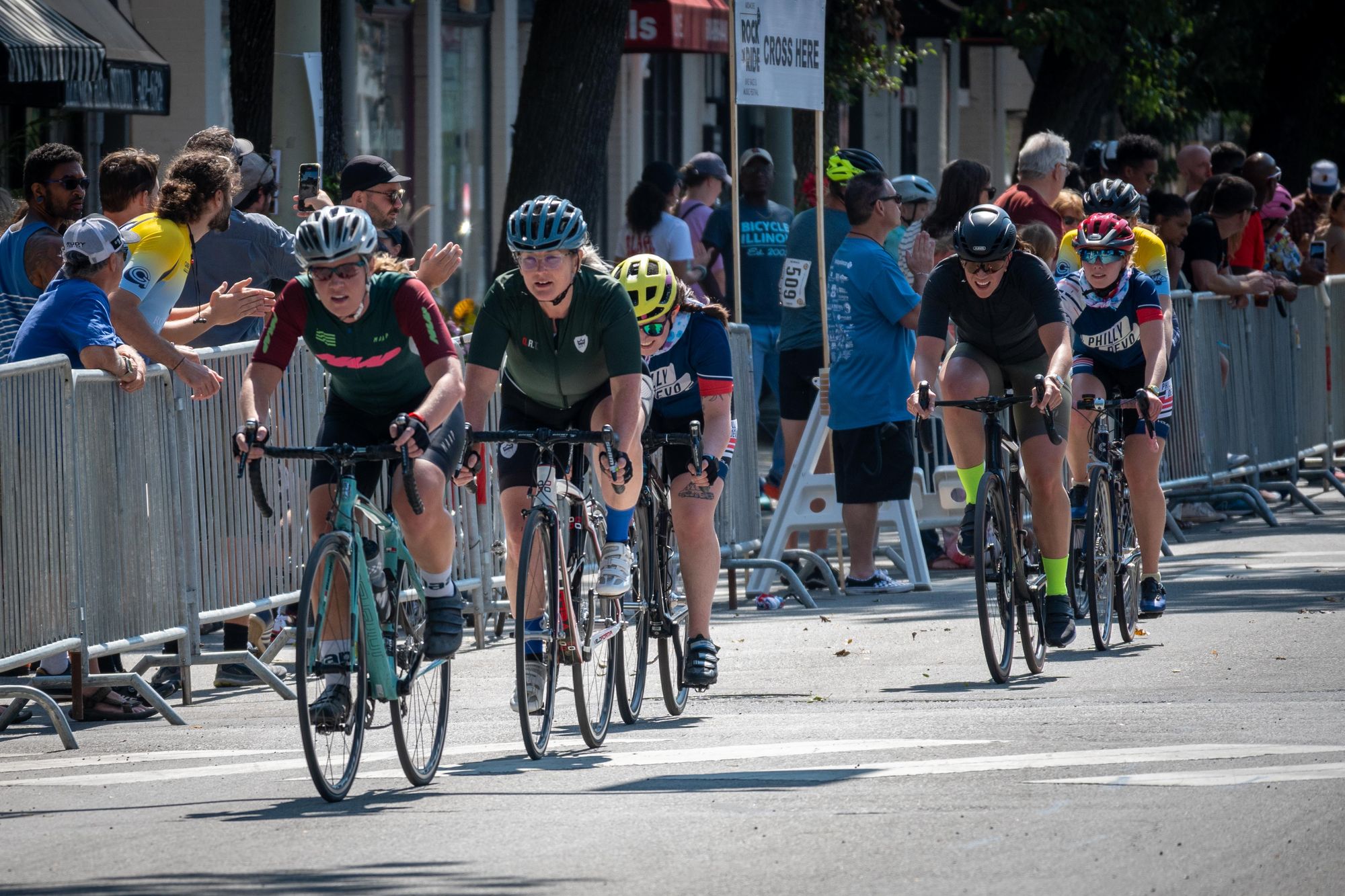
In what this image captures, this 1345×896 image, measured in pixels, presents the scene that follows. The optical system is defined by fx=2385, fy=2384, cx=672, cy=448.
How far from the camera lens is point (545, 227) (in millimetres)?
8055

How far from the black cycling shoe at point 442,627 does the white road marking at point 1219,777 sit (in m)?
1.90

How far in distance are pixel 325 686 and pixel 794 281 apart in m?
6.85

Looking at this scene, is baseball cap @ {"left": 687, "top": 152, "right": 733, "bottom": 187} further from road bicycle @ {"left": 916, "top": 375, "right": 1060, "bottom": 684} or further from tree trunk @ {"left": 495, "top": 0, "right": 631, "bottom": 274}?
road bicycle @ {"left": 916, "top": 375, "right": 1060, "bottom": 684}

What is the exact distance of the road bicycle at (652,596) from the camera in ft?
28.3

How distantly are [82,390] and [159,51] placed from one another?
36.9 feet

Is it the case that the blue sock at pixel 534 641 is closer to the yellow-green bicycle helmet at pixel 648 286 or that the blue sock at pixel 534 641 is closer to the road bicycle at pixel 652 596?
the road bicycle at pixel 652 596

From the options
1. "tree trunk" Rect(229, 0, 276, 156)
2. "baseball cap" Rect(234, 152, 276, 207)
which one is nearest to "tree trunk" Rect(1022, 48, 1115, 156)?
"tree trunk" Rect(229, 0, 276, 156)

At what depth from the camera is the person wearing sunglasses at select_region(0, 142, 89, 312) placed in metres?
10.1

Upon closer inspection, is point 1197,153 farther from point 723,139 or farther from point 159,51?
point 723,139

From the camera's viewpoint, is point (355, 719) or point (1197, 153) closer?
point (355, 719)

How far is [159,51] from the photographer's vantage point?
1975 centimetres

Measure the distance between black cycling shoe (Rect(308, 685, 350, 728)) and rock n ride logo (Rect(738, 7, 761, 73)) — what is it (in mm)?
7404

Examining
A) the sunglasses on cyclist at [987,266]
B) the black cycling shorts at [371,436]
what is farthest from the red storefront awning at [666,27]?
the black cycling shorts at [371,436]

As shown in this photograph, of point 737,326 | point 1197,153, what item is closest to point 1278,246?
point 1197,153
